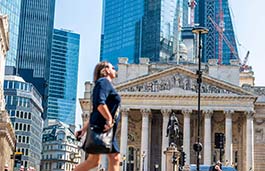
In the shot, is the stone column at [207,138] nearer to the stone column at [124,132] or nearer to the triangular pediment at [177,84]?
the triangular pediment at [177,84]

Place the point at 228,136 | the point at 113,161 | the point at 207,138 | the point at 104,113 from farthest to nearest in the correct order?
the point at 207,138
the point at 228,136
the point at 113,161
the point at 104,113

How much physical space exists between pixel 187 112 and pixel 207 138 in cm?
460

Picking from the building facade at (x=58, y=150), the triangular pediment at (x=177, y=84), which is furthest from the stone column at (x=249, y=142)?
the building facade at (x=58, y=150)

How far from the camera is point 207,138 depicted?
8175 cm

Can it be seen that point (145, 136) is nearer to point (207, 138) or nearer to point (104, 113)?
point (207, 138)

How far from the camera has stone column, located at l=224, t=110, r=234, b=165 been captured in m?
80.3

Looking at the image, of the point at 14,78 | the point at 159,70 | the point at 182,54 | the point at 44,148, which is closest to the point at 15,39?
the point at 44,148

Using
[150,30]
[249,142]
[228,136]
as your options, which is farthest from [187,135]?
[150,30]

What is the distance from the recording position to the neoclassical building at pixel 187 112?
82000 mm

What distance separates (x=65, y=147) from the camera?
162m

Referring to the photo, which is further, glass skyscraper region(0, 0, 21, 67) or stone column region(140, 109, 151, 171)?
glass skyscraper region(0, 0, 21, 67)

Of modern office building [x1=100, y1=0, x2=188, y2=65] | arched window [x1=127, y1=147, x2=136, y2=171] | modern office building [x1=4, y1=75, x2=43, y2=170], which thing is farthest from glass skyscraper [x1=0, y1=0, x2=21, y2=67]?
arched window [x1=127, y1=147, x2=136, y2=171]

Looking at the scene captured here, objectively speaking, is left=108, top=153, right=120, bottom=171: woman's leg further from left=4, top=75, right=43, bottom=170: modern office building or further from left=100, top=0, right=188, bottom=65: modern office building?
left=100, top=0, right=188, bottom=65: modern office building

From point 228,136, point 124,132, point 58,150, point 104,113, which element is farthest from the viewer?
point 58,150
